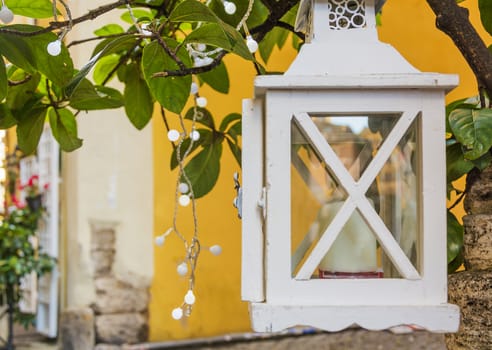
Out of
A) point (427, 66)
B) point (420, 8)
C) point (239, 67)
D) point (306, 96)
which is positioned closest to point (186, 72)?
point (306, 96)

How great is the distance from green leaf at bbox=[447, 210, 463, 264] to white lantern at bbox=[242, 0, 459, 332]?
0.53ft

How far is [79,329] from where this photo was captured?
140 inches

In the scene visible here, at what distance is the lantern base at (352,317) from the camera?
57cm

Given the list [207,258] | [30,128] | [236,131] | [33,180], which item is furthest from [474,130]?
[33,180]

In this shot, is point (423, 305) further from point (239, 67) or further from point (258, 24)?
point (239, 67)

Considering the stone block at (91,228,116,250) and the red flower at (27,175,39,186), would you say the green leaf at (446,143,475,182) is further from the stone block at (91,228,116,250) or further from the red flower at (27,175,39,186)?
the red flower at (27,175,39,186)

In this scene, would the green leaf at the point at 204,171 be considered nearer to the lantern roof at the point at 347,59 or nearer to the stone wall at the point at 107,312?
the lantern roof at the point at 347,59

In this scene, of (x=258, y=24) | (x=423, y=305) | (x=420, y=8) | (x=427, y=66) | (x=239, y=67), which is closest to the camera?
(x=423, y=305)

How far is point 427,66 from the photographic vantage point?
1.44 meters

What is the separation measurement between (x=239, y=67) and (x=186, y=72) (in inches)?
117

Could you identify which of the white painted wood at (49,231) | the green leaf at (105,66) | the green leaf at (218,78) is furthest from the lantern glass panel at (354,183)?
the white painted wood at (49,231)

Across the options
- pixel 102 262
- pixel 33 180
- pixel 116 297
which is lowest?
pixel 116 297

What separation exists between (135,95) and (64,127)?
11 cm

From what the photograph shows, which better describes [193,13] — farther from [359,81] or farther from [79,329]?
[79,329]
